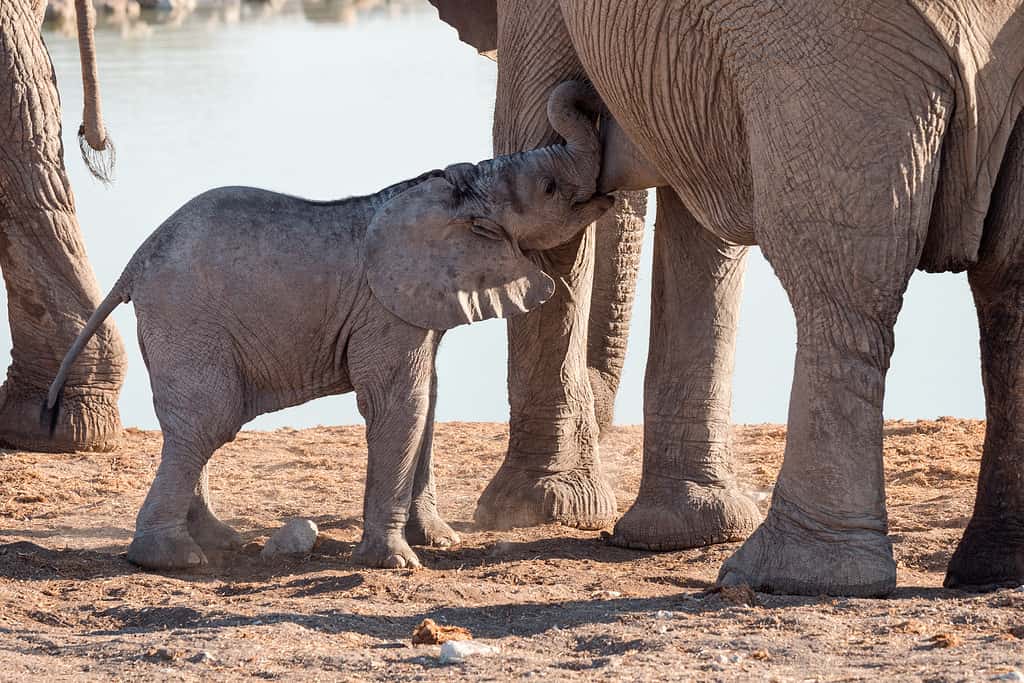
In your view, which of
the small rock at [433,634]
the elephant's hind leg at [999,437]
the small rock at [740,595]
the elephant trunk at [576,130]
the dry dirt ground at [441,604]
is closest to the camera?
the dry dirt ground at [441,604]

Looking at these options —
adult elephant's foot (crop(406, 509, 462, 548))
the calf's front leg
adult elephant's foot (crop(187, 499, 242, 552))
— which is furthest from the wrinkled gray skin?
adult elephant's foot (crop(187, 499, 242, 552))

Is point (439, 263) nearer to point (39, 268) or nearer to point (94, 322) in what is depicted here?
point (94, 322)

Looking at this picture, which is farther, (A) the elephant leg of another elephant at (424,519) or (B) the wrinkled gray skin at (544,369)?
(B) the wrinkled gray skin at (544,369)

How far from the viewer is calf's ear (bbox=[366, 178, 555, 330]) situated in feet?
15.4

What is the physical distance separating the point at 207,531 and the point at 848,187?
193 cm

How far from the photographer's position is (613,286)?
20.4ft

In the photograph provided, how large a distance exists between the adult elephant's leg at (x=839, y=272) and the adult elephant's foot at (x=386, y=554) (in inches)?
31.7

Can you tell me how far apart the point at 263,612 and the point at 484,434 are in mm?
2975

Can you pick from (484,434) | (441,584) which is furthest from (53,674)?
(484,434)

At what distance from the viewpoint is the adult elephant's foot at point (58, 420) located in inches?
249

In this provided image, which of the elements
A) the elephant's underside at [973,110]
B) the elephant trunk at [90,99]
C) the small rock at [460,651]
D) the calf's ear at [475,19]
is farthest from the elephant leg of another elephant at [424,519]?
the elephant trunk at [90,99]

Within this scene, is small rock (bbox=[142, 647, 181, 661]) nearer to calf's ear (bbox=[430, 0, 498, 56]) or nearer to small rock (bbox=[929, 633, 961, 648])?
small rock (bbox=[929, 633, 961, 648])

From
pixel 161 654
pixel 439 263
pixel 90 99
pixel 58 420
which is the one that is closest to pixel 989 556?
pixel 439 263

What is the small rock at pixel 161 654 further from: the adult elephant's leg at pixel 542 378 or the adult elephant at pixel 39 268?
the adult elephant at pixel 39 268
